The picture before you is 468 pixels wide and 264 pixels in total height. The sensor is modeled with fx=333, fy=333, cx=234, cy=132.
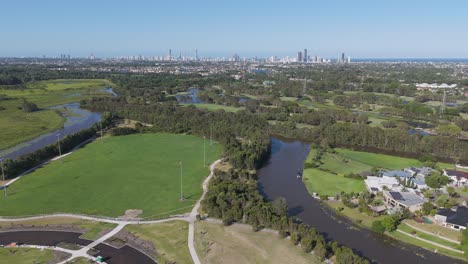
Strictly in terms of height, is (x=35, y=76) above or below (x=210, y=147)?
above

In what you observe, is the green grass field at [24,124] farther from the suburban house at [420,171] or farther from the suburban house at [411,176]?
the suburban house at [420,171]

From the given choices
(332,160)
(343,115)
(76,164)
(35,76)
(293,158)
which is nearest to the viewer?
(76,164)

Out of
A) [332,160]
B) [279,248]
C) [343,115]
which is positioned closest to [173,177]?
[279,248]

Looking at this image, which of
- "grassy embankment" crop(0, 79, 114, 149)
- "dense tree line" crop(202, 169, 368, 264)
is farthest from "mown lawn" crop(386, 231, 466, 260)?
"grassy embankment" crop(0, 79, 114, 149)

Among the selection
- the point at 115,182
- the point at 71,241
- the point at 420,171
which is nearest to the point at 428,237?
the point at 420,171

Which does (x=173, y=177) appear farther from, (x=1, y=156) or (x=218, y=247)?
(x=1, y=156)

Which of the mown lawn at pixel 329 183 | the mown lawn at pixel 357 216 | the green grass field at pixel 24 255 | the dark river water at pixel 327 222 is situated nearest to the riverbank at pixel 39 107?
the green grass field at pixel 24 255

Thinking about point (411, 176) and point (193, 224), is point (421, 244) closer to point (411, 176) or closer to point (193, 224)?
point (411, 176)
